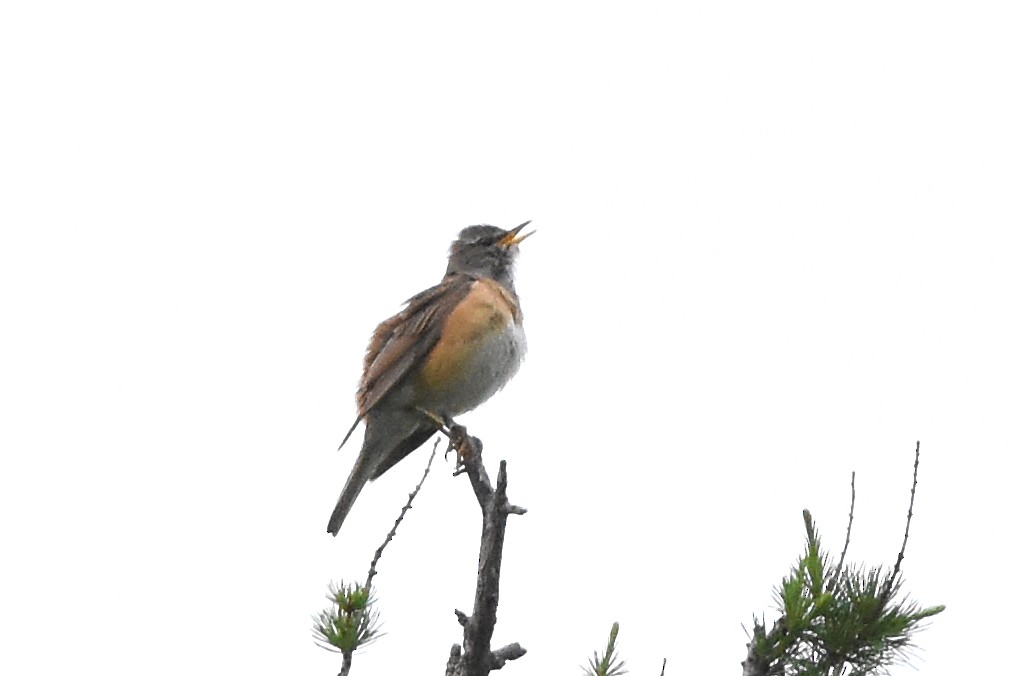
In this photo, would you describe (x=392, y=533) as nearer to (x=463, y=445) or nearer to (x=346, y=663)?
(x=346, y=663)

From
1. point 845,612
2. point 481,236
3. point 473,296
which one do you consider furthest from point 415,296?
point 845,612

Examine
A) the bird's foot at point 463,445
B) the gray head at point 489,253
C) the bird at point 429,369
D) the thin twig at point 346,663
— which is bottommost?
the thin twig at point 346,663

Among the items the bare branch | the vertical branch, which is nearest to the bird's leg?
the vertical branch

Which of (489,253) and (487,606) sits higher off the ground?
(489,253)

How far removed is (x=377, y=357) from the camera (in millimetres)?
9570

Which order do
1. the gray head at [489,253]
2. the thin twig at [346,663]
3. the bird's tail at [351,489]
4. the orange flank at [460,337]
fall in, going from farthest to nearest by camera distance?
the gray head at [489,253] → the orange flank at [460,337] → the bird's tail at [351,489] → the thin twig at [346,663]

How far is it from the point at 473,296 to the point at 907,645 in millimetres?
5901

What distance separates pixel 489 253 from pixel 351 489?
104 inches

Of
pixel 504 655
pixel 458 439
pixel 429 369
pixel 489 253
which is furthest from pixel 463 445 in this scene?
pixel 489 253

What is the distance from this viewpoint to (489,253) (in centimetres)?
1088

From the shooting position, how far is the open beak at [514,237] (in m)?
10.9

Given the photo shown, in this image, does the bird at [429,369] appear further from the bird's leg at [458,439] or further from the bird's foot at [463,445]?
the bird's foot at [463,445]

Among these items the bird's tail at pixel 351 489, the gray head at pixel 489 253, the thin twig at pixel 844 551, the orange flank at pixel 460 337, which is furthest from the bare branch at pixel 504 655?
the gray head at pixel 489 253

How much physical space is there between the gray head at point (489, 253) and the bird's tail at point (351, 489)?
1.97m
